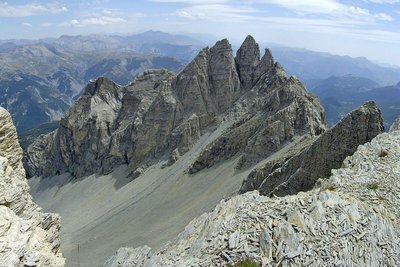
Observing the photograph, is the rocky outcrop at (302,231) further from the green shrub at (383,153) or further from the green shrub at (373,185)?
the green shrub at (383,153)

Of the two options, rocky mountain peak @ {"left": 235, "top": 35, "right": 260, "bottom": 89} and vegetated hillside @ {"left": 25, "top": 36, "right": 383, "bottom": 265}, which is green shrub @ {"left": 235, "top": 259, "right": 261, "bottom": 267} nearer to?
vegetated hillside @ {"left": 25, "top": 36, "right": 383, "bottom": 265}

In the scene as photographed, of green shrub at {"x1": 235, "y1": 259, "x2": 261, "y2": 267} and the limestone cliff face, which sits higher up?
green shrub at {"x1": 235, "y1": 259, "x2": 261, "y2": 267}

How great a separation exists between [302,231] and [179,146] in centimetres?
12351

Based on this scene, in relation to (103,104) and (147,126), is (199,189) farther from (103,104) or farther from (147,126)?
(103,104)

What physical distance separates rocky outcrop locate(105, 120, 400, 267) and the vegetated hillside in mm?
27906

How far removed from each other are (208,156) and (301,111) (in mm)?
31255

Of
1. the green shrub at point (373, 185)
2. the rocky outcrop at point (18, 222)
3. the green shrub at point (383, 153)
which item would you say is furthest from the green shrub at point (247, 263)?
the green shrub at point (383, 153)

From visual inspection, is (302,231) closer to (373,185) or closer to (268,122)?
(373,185)

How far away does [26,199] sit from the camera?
39406mm

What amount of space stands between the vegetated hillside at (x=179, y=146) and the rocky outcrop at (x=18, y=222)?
123 ft

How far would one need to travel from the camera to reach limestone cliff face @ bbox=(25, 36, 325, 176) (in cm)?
11850

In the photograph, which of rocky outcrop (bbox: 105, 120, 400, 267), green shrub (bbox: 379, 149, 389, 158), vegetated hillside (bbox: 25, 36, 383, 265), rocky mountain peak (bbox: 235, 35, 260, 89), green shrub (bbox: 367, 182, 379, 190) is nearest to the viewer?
rocky outcrop (bbox: 105, 120, 400, 267)

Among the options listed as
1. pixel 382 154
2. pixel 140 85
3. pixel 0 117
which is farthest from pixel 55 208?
pixel 382 154

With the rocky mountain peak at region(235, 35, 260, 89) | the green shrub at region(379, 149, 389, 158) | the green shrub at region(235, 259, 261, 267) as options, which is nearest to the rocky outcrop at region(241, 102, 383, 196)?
the green shrub at region(379, 149, 389, 158)
